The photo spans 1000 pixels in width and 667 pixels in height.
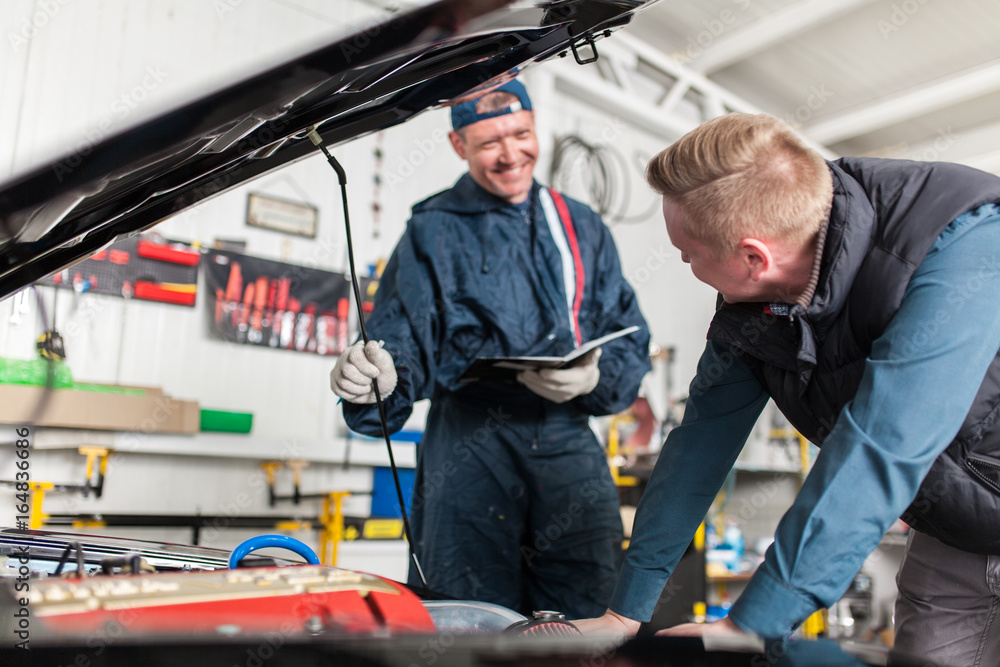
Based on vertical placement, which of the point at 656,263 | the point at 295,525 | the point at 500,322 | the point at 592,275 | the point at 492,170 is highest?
the point at 656,263

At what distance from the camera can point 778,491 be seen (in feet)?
18.4

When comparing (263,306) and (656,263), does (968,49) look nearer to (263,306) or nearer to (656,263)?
(656,263)

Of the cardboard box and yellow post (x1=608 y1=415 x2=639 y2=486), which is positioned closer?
the cardboard box

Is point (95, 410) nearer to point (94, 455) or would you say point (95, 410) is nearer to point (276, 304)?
point (94, 455)

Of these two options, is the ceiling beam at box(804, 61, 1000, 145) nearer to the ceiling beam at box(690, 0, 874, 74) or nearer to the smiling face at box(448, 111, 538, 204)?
the ceiling beam at box(690, 0, 874, 74)

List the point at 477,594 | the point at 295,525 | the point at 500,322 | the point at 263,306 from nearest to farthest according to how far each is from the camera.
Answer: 1. the point at 477,594
2. the point at 500,322
3. the point at 295,525
4. the point at 263,306

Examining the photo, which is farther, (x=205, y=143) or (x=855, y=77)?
(x=855, y=77)

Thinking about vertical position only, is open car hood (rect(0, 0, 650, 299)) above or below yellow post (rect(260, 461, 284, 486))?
above

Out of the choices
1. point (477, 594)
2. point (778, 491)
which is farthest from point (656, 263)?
point (477, 594)

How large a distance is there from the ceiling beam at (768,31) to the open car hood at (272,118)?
451 centimetres

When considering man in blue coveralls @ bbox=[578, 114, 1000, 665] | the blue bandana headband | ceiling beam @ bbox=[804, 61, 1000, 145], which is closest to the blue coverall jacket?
the blue bandana headband

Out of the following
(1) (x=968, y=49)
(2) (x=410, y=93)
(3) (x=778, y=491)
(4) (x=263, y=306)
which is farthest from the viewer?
(3) (x=778, y=491)

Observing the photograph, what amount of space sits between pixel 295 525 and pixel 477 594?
70.6 inches

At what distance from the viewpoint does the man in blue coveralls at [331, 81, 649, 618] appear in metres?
1.58
